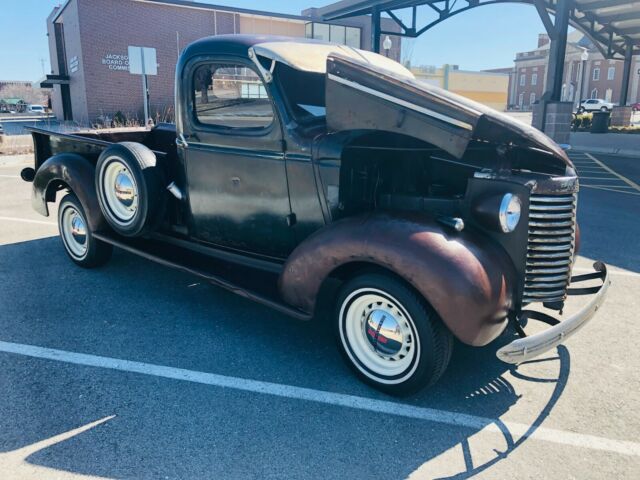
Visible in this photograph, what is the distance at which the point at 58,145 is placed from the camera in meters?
5.36

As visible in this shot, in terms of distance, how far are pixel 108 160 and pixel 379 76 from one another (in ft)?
8.24

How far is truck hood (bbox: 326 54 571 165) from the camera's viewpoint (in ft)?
9.38

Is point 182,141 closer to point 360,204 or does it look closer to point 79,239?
point 360,204

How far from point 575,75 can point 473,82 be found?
1646 cm

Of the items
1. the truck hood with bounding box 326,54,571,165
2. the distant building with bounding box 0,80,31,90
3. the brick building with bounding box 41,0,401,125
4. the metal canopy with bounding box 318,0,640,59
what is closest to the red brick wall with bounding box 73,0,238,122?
the brick building with bounding box 41,0,401,125

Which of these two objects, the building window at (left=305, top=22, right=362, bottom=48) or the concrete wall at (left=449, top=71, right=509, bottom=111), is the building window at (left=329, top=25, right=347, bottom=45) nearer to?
the building window at (left=305, top=22, right=362, bottom=48)

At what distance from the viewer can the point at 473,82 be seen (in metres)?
60.5

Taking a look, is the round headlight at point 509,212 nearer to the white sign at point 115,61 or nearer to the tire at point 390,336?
the tire at point 390,336

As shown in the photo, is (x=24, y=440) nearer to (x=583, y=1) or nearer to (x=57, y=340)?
(x=57, y=340)

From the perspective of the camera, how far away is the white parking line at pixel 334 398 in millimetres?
2732

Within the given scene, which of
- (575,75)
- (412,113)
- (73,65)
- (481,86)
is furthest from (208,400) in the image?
(575,75)

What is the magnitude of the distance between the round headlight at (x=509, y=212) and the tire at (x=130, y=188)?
268 centimetres

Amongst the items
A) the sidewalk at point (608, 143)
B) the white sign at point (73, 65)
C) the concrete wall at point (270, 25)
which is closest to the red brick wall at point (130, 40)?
the concrete wall at point (270, 25)

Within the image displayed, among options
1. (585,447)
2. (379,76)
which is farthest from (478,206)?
(585,447)
